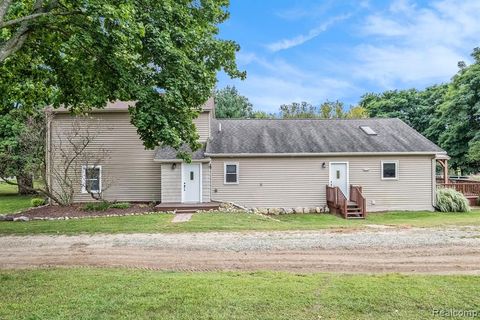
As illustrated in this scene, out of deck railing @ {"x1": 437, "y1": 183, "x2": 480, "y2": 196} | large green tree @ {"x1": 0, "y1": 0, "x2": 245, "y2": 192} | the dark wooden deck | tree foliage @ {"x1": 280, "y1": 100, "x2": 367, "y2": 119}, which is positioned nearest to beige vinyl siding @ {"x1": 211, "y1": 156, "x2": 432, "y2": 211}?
the dark wooden deck

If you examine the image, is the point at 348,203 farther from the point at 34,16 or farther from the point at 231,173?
the point at 34,16

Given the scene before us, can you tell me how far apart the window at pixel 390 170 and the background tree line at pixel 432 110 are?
11540 mm

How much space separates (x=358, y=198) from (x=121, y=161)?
11.5 m

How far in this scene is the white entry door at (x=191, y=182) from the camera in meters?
16.1

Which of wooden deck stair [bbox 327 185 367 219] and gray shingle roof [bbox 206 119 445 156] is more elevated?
gray shingle roof [bbox 206 119 445 156]

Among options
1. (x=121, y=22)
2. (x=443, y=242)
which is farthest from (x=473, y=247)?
(x=121, y=22)

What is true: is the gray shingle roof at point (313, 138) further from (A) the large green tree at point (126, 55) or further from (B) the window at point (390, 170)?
(A) the large green tree at point (126, 55)

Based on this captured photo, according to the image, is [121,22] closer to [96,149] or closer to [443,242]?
[443,242]

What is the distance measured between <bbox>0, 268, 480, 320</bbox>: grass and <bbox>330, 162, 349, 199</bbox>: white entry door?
11.5m

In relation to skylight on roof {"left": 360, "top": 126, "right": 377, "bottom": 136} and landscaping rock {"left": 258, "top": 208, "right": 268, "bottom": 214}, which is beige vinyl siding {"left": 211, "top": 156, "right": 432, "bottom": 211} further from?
skylight on roof {"left": 360, "top": 126, "right": 377, "bottom": 136}

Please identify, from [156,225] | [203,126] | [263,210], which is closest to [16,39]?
[156,225]

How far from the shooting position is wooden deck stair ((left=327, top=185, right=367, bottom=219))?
50.6 feet

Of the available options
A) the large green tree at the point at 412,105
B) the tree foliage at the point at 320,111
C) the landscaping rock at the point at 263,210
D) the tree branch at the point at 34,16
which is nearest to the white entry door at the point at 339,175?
the landscaping rock at the point at 263,210

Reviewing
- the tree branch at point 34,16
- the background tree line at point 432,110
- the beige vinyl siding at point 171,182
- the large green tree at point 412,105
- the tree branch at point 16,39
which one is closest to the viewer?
the tree branch at point 34,16
